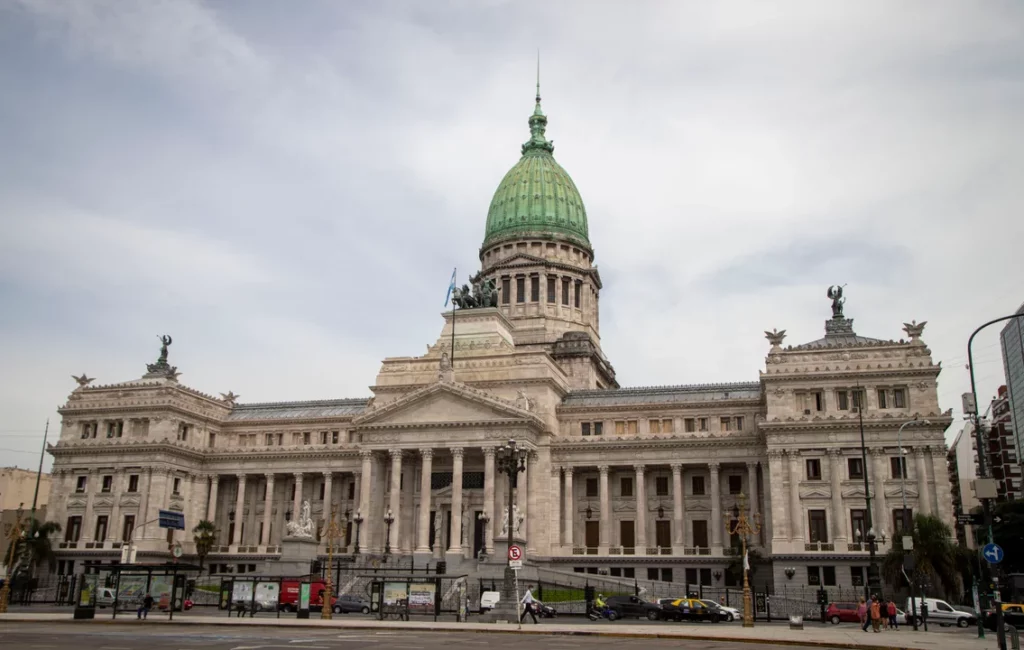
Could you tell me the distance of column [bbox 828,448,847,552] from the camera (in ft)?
233

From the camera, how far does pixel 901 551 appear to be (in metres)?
61.2

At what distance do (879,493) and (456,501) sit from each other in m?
32.4

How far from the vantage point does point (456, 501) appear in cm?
7794

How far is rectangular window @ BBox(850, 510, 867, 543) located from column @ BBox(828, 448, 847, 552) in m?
0.69

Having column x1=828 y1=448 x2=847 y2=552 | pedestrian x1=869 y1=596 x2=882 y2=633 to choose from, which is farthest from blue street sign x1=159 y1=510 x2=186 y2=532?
pedestrian x1=869 y1=596 x2=882 y2=633

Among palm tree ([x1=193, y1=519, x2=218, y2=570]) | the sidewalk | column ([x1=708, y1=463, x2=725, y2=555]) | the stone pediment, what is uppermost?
the stone pediment

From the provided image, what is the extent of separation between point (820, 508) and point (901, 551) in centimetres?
1146

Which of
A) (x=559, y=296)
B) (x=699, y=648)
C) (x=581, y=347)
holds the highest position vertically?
(x=559, y=296)

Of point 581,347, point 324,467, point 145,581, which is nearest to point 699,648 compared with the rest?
point 145,581

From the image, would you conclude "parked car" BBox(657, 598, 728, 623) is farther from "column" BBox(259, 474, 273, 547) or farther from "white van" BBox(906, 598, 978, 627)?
"column" BBox(259, 474, 273, 547)

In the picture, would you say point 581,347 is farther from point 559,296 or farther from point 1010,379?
point 1010,379

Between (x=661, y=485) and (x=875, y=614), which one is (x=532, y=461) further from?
(x=875, y=614)

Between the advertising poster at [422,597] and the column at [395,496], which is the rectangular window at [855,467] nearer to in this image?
the column at [395,496]

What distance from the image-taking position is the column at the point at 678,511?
78.9m
